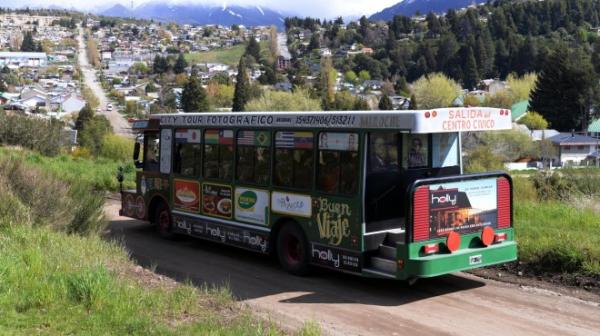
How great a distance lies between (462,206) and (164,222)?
6.90 meters

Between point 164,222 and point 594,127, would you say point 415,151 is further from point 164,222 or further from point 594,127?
point 594,127

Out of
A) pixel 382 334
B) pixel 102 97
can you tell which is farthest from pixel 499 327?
pixel 102 97

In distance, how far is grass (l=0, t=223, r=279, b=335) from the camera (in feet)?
21.4

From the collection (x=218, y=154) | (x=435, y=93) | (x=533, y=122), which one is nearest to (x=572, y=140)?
(x=533, y=122)

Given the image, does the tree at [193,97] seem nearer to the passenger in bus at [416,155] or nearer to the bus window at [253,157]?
the bus window at [253,157]

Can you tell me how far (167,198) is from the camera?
14.1 metres

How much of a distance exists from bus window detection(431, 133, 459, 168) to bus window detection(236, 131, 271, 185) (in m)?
2.62

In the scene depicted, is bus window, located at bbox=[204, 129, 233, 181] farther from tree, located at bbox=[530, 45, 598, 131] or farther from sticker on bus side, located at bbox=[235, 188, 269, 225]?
tree, located at bbox=[530, 45, 598, 131]

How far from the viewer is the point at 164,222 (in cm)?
1438

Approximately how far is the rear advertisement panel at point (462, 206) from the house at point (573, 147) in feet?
234

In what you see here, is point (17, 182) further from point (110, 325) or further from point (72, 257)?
point (110, 325)

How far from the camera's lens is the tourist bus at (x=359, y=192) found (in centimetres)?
933

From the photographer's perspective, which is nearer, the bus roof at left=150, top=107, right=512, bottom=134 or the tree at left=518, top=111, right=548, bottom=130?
the bus roof at left=150, top=107, right=512, bottom=134

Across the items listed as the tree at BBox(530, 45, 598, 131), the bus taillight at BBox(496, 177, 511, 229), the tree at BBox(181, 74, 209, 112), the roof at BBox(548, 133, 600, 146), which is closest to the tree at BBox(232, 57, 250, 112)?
the tree at BBox(181, 74, 209, 112)
